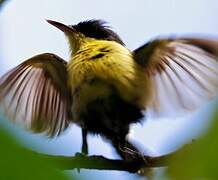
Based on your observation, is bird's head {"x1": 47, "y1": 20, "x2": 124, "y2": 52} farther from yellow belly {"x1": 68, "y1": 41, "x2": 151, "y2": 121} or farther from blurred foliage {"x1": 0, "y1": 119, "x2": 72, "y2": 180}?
blurred foliage {"x1": 0, "y1": 119, "x2": 72, "y2": 180}

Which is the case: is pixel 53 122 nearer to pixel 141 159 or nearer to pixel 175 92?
pixel 175 92

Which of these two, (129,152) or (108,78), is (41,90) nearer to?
(108,78)

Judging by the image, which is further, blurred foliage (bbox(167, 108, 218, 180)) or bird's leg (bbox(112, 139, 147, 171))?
bird's leg (bbox(112, 139, 147, 171))

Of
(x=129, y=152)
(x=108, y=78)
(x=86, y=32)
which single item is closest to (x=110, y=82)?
(x=108, y=78)

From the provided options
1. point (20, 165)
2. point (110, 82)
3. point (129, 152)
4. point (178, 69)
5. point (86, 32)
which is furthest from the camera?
point (86, 32)

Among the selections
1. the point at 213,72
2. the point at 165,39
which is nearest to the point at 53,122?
the point at 165,39

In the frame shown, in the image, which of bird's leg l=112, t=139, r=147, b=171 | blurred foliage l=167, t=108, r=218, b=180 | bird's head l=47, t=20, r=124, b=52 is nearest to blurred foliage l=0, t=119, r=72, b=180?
blurred foliage l=167, t=108, r=218, b=180
